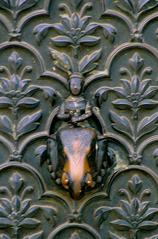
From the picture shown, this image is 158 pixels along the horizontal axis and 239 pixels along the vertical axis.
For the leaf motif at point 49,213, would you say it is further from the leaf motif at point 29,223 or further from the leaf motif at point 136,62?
the leaf motif at point 136,62

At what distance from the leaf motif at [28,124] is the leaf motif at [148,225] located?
40 centimetres

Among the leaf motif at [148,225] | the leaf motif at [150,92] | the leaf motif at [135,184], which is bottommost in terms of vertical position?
the leaf motif at [148,225]

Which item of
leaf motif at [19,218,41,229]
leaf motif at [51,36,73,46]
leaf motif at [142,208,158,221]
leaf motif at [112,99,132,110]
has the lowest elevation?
leaf motif at [19,218,41,229]

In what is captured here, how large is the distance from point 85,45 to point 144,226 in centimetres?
53

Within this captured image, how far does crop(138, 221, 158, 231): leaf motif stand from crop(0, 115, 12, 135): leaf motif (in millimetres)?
441

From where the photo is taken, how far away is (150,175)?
2871 mm

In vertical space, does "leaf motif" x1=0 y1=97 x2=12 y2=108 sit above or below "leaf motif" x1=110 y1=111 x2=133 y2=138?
above

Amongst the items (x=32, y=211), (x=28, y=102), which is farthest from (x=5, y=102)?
(x=32, y=211)

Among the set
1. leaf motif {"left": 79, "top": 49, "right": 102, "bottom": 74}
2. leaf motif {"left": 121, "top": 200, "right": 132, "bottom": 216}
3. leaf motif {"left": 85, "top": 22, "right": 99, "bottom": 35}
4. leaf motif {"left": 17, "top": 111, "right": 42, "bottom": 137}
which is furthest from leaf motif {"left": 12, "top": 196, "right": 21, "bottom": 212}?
leaf motif {"left": 85, "top": 22, "right": 99, "bottom": 35}

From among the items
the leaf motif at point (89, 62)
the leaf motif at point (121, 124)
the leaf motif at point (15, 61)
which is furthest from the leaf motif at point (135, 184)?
the leaf motif at point (15, 61)

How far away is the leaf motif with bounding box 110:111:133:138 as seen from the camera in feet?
9.43

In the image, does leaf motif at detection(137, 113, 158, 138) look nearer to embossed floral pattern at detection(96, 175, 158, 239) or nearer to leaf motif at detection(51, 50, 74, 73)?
embossed floral pattern at detection(96, 175, 158, 239)

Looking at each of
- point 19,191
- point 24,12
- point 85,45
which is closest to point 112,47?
point 85,45

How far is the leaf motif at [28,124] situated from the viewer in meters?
2.86
